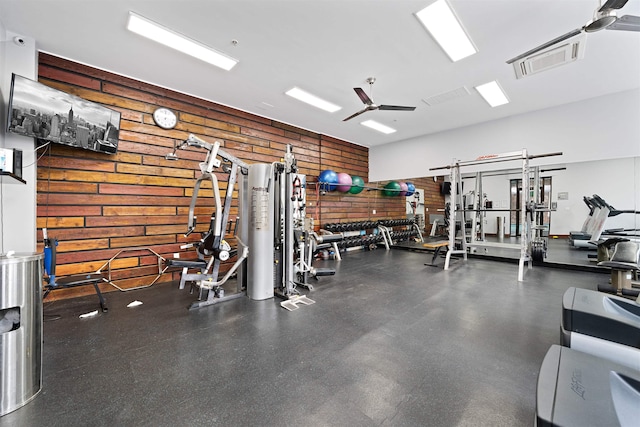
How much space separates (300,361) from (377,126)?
579cm

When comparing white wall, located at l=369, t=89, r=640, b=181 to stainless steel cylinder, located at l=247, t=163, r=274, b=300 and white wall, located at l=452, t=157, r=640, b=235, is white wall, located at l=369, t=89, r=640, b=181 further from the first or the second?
stainless steel cylinder, located at l=247, t=163, r=274, b=300

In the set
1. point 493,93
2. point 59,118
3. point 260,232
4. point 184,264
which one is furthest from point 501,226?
point 59,118

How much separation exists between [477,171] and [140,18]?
6.90 m

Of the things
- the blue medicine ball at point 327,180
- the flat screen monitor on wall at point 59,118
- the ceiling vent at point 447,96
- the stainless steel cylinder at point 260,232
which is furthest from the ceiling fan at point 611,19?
the flat screen monitor on wall at point 59,118

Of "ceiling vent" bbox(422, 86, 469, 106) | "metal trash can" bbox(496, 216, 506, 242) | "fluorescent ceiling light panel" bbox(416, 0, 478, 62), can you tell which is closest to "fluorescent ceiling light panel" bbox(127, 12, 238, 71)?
"fluorescent ceiling light panel" bbox(416, 0, 478, 62)

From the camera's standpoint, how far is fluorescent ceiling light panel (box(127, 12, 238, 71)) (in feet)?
9.62

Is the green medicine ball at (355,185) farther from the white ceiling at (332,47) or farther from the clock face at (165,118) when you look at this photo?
the clock face at (165,118)

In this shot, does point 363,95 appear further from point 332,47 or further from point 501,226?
point 501,226

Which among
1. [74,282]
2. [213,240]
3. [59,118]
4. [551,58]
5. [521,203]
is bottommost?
[74,282]

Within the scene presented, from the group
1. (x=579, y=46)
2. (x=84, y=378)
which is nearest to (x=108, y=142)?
(x=84, y=378)

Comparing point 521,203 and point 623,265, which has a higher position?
point 521,203

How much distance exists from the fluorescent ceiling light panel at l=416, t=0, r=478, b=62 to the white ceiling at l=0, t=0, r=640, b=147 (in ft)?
0.28

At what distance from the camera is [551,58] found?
11.5ft

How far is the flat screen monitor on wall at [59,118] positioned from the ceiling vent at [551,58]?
6037 millimetres
